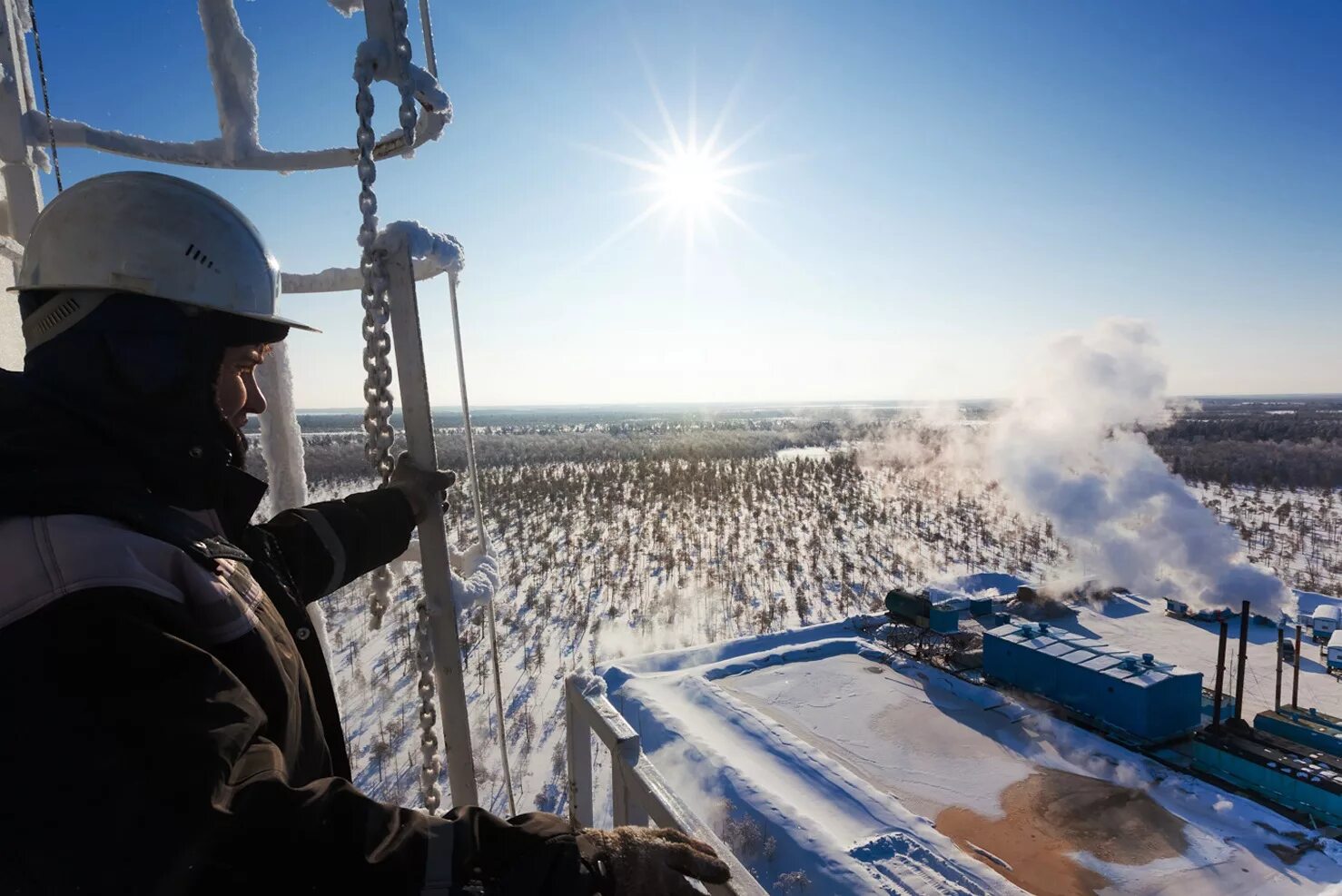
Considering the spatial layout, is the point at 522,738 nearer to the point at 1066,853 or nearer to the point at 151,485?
the point at 1066,853

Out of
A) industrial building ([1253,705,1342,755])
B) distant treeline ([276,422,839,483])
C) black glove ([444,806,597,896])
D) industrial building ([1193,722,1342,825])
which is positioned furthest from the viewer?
distant treeline ([276,422,839,483])

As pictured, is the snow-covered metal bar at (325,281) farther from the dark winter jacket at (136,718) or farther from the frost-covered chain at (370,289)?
the dark winter jacket at (136,718)

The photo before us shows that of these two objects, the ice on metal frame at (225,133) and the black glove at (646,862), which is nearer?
the black glove at (646,862)

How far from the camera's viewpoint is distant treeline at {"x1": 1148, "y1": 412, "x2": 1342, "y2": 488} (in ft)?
122

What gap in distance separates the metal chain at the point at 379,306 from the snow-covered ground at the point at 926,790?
19.4ft

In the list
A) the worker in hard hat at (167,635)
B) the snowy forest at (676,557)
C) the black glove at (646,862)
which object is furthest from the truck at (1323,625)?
the worker in hard hat at (167,635)

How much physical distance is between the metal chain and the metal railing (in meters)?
0.51

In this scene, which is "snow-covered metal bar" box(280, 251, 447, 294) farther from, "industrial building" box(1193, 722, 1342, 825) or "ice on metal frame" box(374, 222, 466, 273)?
"industrial building" box(1193, 722, 1342, 825)

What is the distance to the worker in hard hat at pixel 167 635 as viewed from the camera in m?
0.89

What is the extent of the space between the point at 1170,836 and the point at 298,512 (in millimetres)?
9867

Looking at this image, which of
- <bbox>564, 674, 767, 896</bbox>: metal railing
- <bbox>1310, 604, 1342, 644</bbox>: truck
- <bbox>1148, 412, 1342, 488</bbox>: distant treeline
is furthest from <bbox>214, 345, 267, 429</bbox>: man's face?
<bbox>1148, 412, 1342, 488</bbox>: distant treeline

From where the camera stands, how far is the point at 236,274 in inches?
64.2

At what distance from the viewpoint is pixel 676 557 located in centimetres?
2012

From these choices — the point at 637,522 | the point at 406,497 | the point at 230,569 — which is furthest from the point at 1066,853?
the point at 637,522
